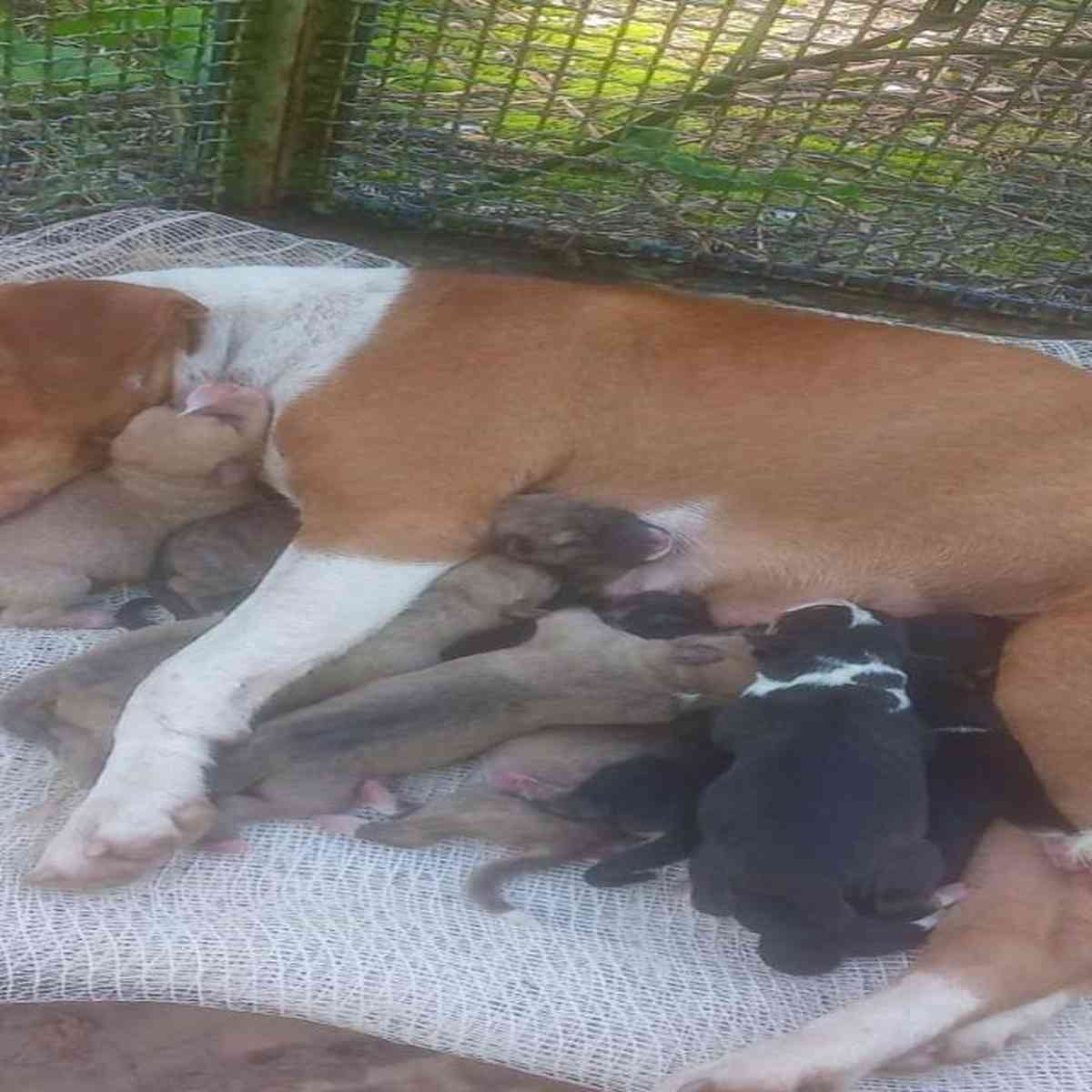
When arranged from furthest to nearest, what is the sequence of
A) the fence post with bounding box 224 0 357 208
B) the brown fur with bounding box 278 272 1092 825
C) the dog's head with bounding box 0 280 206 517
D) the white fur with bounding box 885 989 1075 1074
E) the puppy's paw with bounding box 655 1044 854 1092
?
the fence post with bounding box 224 0 357 208 → the dog's head with bounding box 0 280 206 517 → the brown fur with bounding box 278 272 1092 825 → the white fur with bounding box 885 989 1075 1074 → the puppy's paw with bounding box 655 1044 854 1092

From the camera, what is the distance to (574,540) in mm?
2479

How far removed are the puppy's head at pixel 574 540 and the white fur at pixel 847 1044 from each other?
2.69ft

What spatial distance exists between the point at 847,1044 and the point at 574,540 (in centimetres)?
93

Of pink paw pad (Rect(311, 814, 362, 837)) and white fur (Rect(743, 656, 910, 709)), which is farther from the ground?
white fur (Rect(743, 656, 910, 709))

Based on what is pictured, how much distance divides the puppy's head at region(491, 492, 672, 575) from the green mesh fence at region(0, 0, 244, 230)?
1.50 metres

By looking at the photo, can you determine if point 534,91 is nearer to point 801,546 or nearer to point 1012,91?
point 1012,91

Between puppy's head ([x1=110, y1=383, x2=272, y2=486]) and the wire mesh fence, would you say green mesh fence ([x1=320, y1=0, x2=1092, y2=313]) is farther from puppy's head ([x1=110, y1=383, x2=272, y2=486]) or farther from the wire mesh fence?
puppy's head ([x1=110, y1=383, x2=272, y2=486])

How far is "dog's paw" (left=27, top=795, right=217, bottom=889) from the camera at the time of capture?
2.00 m

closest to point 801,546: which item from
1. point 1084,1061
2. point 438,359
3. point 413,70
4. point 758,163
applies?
point 438,359

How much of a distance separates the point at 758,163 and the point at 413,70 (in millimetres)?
835

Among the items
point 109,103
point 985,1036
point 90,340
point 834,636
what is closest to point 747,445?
point 834,636

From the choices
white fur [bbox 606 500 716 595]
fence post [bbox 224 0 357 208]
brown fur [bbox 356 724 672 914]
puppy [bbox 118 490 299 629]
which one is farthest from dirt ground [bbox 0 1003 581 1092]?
fence post [bbox 224 0 357 208]

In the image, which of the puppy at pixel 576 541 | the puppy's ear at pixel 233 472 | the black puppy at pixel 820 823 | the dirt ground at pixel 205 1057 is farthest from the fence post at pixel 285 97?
the dirt ground at pixel 205 1057

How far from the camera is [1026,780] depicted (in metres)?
2.18
